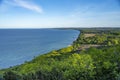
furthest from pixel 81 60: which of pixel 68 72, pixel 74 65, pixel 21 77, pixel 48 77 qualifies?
pixel 21 77

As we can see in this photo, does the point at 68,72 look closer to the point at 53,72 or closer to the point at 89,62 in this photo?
the point at 53,72

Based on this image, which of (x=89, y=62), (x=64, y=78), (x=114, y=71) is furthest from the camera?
(x=89, y=62)

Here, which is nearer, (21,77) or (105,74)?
(21,77)

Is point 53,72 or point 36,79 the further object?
point 53,72

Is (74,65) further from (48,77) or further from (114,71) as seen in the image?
(114,71)

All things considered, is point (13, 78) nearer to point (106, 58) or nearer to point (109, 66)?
point (109, 66)

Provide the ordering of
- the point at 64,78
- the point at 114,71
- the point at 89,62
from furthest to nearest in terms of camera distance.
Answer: the point at 89,62 → the point at 64,78 → the point at 114,71

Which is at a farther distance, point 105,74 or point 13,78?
point 105,74

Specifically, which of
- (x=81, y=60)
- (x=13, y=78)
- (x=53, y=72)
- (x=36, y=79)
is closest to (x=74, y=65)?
(x=81, y=60)
